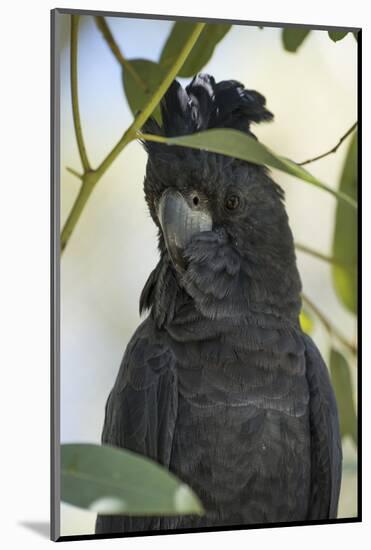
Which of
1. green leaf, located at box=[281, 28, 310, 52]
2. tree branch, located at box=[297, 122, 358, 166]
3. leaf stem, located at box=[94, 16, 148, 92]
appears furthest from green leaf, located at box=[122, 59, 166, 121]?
tree branch, located at box=[297, 122, 358, 166]

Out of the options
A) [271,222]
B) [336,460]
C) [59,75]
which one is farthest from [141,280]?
[336,460]

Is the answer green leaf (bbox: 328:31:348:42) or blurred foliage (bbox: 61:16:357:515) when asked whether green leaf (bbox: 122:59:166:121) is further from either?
green leaf (bbox: 328:31:348:42)

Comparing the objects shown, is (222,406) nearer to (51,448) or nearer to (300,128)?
(51,448)

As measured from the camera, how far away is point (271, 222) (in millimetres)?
2404

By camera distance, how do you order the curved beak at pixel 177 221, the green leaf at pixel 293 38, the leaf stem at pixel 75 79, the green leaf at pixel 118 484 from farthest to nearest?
the green leaf at pixel 293 38 < the curved beak at pixel 177 221 < the leaf stem at pixel 75 79 < the green leaf at pixel 118 484

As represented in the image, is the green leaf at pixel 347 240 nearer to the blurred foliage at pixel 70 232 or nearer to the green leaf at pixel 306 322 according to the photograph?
the blurred foliage at pixel 70 232

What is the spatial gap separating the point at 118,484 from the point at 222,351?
39.2 inches

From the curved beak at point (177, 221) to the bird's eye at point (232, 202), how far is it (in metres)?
0.09

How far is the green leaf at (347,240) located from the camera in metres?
2.55

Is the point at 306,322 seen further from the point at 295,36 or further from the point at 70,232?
the point at 70,232


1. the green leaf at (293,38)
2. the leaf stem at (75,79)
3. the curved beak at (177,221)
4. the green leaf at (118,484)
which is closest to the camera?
the green leaf at (118,484)

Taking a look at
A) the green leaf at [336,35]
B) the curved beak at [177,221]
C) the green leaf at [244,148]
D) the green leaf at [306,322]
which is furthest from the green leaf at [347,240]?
the green leaf at [244,148]

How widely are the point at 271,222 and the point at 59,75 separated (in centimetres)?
69

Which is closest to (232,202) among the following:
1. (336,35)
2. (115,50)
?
(115,50)
